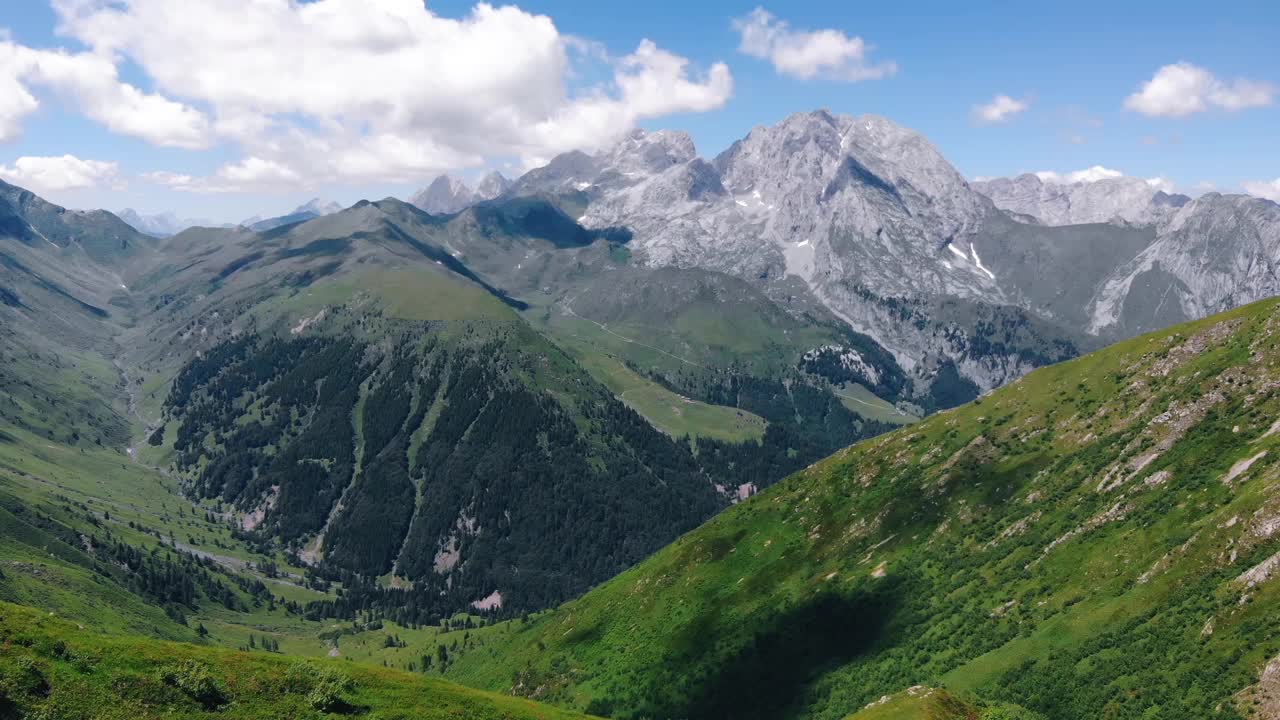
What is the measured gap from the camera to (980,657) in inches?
3130

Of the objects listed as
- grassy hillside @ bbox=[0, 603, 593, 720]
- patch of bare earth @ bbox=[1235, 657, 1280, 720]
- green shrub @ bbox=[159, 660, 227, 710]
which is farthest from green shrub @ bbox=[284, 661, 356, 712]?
patch of bare earth @ bbox=[1235, 657, 1280, 720]

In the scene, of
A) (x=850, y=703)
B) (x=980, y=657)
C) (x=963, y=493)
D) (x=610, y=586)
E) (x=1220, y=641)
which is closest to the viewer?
(x=1220, y=641)

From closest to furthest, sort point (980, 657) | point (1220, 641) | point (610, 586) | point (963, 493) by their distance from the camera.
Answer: point (1220, 641), point (980, 657), point (963, 493), point (610, 586)

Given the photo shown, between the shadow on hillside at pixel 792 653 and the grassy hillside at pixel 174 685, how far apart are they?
46.8 metres

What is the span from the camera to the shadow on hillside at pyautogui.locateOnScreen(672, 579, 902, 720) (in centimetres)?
9838

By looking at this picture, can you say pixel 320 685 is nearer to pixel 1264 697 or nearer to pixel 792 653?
pixel 1264 697

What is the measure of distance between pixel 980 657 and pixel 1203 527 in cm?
2460

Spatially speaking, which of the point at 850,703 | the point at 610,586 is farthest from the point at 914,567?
the point at 610,586

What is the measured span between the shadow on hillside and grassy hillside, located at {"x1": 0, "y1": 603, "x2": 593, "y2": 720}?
46831mm

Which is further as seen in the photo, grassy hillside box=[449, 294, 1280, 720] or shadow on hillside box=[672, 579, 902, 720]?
shadow on hillside box=[672, 579, 902, 720]

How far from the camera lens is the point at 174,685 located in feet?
167

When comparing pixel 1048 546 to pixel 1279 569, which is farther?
pixel 1048 546

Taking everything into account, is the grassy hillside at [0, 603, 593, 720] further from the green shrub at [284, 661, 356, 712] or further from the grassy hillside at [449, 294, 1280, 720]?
the grassy hillside at [449, 294, 1280, 720]

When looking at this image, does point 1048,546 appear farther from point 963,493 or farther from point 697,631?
point 697,631
